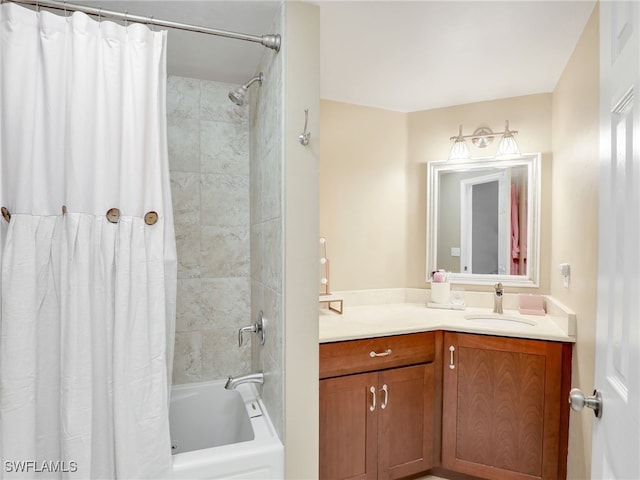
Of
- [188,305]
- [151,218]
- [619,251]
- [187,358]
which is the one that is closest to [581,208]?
[619,251]

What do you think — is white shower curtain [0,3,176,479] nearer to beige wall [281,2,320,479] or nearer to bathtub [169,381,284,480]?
bathtub [169,381,284,480]

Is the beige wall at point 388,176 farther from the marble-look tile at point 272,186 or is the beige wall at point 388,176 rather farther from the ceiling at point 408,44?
the marble-look tile at point 272,186

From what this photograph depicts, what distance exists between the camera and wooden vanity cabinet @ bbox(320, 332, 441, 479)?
1794 millimetres

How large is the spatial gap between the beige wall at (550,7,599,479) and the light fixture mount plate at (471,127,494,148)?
1.49 feet

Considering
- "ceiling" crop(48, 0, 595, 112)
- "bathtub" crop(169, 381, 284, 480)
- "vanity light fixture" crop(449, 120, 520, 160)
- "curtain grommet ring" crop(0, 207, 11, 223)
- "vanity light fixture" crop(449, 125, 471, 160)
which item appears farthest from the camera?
"vanity light fixture" crop(449, 125, 471, 160)


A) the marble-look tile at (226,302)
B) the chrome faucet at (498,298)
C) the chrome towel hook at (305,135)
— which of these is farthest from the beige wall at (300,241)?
Result: the chrome faucet at (498,298)

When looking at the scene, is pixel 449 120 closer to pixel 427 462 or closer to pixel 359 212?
pixel 359 212

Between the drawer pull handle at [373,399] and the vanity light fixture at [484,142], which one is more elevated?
the vanity light fixture at [484,142]

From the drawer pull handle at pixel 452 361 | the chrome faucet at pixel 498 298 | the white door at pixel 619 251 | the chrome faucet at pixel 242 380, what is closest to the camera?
the white door at pixel 619 251

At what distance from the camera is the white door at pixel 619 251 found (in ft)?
2.17

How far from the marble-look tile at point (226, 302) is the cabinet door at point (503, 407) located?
47.6 inches

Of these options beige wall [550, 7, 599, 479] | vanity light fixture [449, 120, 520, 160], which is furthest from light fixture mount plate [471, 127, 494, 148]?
beige wall [550, 7, 599, 479]

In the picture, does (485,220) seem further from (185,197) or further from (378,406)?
(185,197)

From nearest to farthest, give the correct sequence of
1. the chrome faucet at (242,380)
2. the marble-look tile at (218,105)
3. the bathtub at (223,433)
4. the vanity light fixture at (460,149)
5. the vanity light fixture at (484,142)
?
the bathtub at (223,433), the chrome faucet at (242,380), the marble-look tile at (218,105), the vanity light fixture at (484,142), the vanity light fixture at (460,149)
